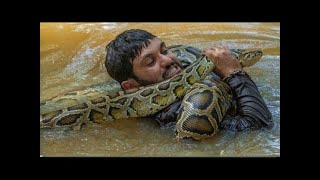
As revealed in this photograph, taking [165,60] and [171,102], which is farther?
[165,60]

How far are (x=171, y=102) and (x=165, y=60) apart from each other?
13.9 inches

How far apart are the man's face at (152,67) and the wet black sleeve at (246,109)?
0.45 m

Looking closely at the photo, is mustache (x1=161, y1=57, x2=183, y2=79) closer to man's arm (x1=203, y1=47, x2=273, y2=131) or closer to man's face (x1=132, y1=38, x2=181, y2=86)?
man's face (x1=132, y1=38, x2=181, y2=86)

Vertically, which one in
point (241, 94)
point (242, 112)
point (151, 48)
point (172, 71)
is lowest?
point (242, 112)

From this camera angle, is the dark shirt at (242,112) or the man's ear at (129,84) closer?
the dark shirt at (242,112)

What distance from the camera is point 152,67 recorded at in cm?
505

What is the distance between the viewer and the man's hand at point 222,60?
506 cm

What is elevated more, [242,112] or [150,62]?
[150,62]

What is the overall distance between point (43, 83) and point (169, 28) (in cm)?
112

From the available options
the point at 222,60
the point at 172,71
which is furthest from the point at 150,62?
the point at 222,60

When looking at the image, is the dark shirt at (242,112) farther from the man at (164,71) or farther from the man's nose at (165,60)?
the man's nose at (165,60)

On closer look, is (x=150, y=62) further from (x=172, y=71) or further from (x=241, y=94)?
(x=241, y=94)

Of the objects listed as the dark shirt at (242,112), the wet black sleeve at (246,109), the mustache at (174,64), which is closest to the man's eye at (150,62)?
the mustache at (174,64)

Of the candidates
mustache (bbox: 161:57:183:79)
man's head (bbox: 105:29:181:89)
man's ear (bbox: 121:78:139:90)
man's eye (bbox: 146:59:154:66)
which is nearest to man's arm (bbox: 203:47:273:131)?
mustache (bbox: 161:57:183:79)
